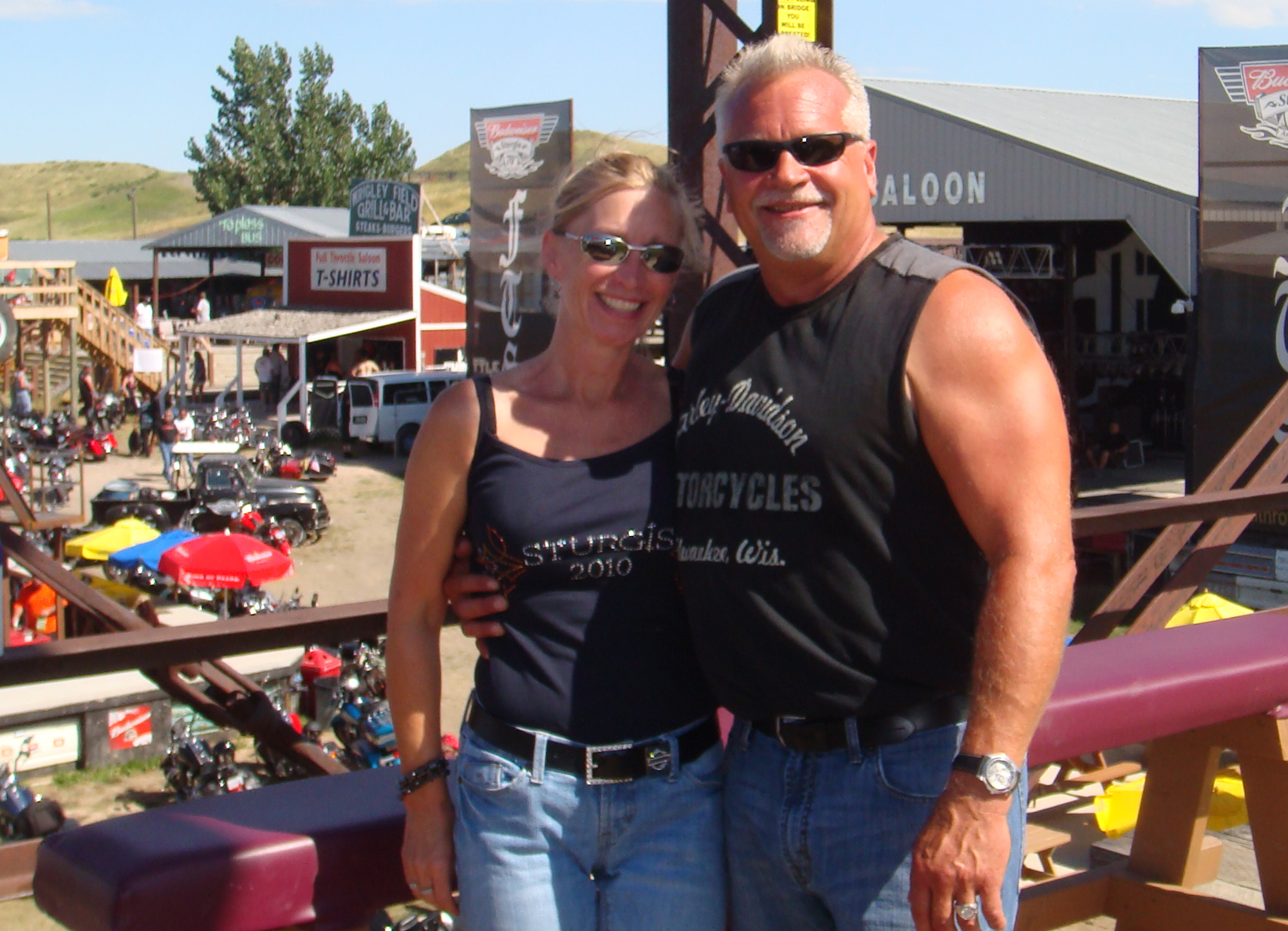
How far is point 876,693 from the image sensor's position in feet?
5.89

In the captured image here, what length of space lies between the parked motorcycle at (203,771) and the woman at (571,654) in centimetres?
820

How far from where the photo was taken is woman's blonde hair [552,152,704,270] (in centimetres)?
202

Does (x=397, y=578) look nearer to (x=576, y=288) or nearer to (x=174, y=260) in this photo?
(x=576, y=288)

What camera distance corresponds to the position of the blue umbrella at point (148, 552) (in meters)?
15.5

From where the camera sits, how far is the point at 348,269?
3378cm

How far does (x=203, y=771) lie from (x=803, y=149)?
9122 millimetres

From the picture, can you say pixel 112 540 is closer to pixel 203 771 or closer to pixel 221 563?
pixel 221 563

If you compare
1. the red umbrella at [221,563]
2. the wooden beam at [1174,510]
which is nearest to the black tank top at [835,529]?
the wooden beam at [1174,510]

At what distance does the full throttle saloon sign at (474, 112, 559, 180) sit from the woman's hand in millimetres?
15650

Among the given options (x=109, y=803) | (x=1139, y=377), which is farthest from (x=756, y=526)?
(x=1139, y=377)

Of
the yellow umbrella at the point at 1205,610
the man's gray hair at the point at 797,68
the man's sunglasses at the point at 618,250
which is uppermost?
the man's gray hair at the point at 797,68

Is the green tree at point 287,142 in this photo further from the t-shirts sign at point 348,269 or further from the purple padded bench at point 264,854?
the purple padded bench at point 264,854

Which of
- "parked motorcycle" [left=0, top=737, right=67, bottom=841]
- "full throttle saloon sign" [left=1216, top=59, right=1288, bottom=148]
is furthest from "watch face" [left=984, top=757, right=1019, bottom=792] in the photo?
"full throttle saloon sign" [left=1216, top=59, right=1288, bottom=148]

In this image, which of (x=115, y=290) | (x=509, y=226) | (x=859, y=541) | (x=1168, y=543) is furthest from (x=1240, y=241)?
(x=115, y=290)
